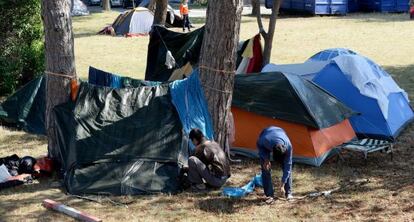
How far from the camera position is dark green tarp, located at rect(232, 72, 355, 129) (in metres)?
8.20

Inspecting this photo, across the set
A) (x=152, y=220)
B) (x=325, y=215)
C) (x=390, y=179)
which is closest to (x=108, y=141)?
(x=152, y=220)

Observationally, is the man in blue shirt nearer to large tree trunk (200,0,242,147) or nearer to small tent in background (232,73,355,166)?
large tree trunk (200,0,242,147)

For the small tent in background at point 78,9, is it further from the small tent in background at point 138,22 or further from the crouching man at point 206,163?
the crouching man at point 206,163

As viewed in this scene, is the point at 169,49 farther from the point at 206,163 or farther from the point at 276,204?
the point at 276,204

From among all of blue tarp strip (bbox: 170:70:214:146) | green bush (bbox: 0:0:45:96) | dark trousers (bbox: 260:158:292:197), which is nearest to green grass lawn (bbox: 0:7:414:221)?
dark trousers (bbox: 260:158:292:197)

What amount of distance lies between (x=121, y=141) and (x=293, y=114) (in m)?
2.45

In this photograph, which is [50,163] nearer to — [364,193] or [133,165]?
[133,165]

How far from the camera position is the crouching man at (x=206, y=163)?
6.95 metres

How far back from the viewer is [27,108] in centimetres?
1048

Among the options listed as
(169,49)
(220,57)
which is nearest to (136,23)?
(169,49)

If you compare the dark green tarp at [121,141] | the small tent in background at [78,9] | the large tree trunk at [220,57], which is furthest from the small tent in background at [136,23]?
the large tree trunk at [220,57]

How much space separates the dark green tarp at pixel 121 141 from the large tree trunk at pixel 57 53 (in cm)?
17

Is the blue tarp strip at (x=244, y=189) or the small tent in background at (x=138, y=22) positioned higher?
the small tent in background at (x=138, y=22)

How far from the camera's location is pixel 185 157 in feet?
24.6
